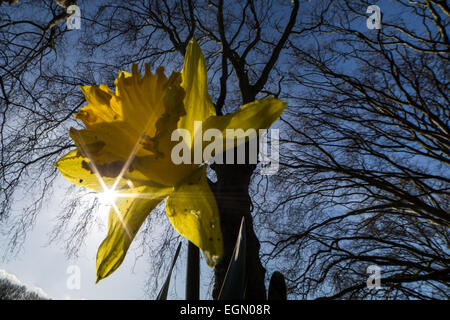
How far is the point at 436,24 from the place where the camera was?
9.78 ft

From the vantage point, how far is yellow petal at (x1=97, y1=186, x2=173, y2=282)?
384mm

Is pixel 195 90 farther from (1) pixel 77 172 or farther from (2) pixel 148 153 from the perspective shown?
(1) pixel 77 172

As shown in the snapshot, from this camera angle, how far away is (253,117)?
0.38 m

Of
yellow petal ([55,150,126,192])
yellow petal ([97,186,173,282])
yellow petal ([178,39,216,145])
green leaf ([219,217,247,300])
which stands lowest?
green leaf ([219,217,247,300])

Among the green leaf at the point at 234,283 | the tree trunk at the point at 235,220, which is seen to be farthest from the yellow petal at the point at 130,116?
the tree trunk at the point at 235,220

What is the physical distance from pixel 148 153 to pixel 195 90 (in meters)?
0.15

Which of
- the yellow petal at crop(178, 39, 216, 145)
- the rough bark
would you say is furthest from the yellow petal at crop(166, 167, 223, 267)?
the rough bark

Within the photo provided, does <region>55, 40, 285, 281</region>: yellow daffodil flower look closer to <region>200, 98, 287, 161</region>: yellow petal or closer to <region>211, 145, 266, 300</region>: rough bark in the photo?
<region>200, 98, 287, 161</region>: yellow petal

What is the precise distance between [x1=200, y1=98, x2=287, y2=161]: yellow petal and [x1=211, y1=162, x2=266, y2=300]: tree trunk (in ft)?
1.17

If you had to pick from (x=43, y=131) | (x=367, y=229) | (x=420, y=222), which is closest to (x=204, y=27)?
(x=43, y=131)

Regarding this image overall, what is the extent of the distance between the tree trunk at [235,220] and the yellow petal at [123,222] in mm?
292

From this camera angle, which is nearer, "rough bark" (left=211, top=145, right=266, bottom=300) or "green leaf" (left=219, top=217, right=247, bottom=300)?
"green leaf" (left=219, top=217, right=247, bottom=300)
